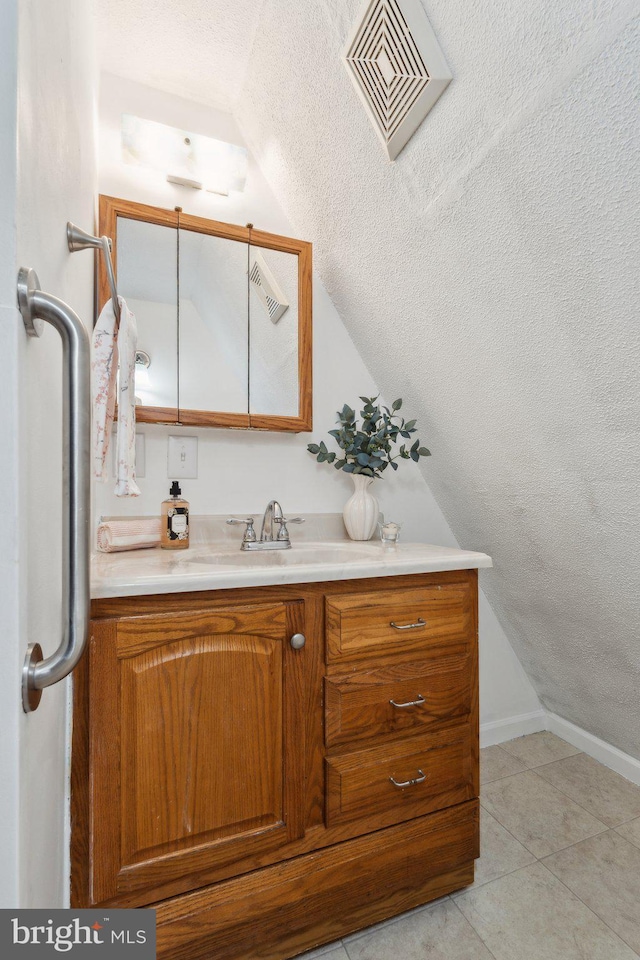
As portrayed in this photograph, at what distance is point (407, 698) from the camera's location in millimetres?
1150

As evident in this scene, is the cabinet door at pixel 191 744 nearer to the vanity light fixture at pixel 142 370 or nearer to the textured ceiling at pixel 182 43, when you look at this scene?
the vanity light fixture at pixel 142 370

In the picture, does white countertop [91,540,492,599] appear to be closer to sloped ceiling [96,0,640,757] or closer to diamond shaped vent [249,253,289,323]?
sloped ceiling [96,0,640,757]

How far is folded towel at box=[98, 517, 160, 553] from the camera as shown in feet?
4.10

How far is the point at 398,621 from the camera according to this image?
3.77ft

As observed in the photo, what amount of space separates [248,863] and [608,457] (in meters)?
1.23

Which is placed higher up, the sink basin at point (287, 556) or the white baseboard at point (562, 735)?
the sink basin at point (287, 556)

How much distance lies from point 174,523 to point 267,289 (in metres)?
0.84

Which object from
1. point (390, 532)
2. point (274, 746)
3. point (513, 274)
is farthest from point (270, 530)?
point (513, 274)

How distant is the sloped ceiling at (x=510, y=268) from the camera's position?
82 cm

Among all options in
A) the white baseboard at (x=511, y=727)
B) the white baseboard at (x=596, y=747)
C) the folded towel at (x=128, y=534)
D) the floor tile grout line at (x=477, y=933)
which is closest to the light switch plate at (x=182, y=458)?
the folded towel at (x=128, y=534)

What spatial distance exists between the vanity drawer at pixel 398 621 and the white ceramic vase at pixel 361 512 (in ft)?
1.48

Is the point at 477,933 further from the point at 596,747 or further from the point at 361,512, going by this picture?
the point at 361,512

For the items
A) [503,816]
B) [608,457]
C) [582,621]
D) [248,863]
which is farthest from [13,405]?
[503,816]

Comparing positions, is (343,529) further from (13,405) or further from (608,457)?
(13,405)
